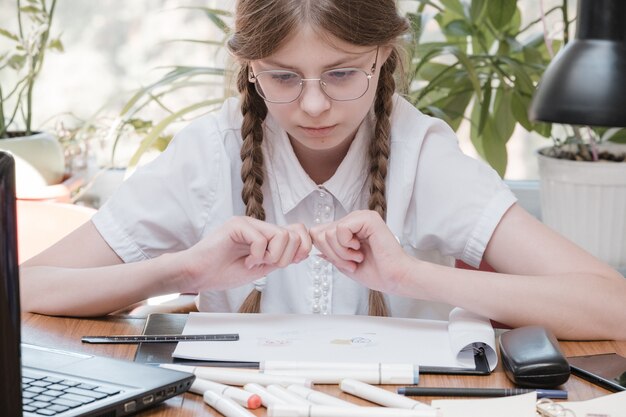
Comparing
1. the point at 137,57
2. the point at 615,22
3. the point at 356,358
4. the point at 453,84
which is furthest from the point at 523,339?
the point at 137,57

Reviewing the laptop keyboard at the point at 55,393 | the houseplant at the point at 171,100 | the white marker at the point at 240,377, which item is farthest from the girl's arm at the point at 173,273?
the houseplant at the point at 171,100

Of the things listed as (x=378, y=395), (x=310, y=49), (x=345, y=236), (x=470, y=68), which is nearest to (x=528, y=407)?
(x=378, y=395)

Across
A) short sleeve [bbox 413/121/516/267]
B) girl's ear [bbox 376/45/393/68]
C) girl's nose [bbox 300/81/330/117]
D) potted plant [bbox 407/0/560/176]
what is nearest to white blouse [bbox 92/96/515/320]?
short sleeve [bbox 413/121/516/267]

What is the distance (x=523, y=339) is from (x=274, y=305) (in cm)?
56

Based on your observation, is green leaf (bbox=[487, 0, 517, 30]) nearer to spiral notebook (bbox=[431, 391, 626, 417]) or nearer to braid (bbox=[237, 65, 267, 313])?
braid (bbox=[237, 65, 267, 313])

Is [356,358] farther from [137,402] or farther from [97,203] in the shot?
[97,203]

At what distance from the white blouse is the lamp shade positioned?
30 cm

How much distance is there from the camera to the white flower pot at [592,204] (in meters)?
2.12

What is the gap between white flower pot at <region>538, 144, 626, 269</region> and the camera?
212cm

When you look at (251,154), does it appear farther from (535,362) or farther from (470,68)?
(470,68)

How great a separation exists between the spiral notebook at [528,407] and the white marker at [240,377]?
157 millimetres

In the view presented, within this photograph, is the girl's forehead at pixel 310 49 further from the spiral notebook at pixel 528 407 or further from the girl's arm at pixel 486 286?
the spiral notebook at pixel 528 407

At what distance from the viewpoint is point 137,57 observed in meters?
2.58

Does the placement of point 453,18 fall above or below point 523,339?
above
